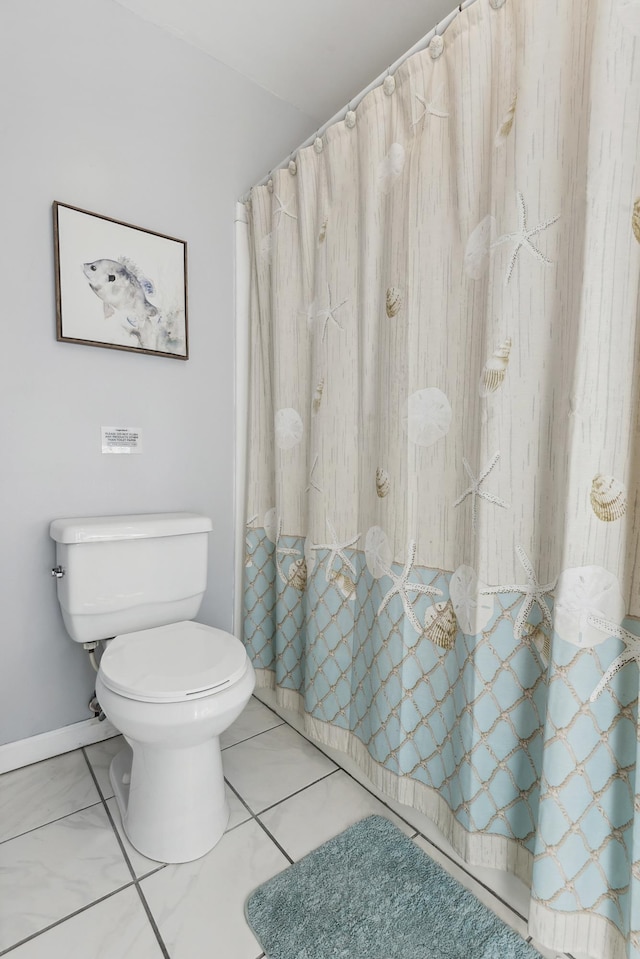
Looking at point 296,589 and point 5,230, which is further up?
point 5,230

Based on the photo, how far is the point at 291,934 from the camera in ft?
3.34

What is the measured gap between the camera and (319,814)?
4.40ft

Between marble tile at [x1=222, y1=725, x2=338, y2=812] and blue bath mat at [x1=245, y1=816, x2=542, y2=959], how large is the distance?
0.80ft

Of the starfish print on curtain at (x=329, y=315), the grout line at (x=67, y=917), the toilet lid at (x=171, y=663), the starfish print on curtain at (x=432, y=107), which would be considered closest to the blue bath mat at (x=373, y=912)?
the grout line at (x=67, y=917)

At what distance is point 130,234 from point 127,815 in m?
1.70

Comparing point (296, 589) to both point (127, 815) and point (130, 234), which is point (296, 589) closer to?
point (127, 815)

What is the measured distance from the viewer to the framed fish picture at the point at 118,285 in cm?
150

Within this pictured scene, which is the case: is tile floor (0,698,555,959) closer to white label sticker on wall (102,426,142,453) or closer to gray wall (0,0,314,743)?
gray wall (0,0,314,743)

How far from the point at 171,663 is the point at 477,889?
2.89 feet

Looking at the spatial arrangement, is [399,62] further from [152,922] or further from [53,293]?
[152,922]

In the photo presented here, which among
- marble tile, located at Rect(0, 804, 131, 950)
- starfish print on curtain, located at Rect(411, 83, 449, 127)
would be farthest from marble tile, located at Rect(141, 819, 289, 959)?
starfish print on curtain, located at Rect(411, 83, 449, 127)

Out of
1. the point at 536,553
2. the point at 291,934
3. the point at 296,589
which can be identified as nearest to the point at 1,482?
the point at 296,589

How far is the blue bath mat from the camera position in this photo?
99 cm

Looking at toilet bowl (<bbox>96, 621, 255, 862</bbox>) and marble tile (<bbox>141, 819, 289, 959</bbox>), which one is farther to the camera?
toilet bowl (<bbox>96, 621, 255, 862</bbox>)
